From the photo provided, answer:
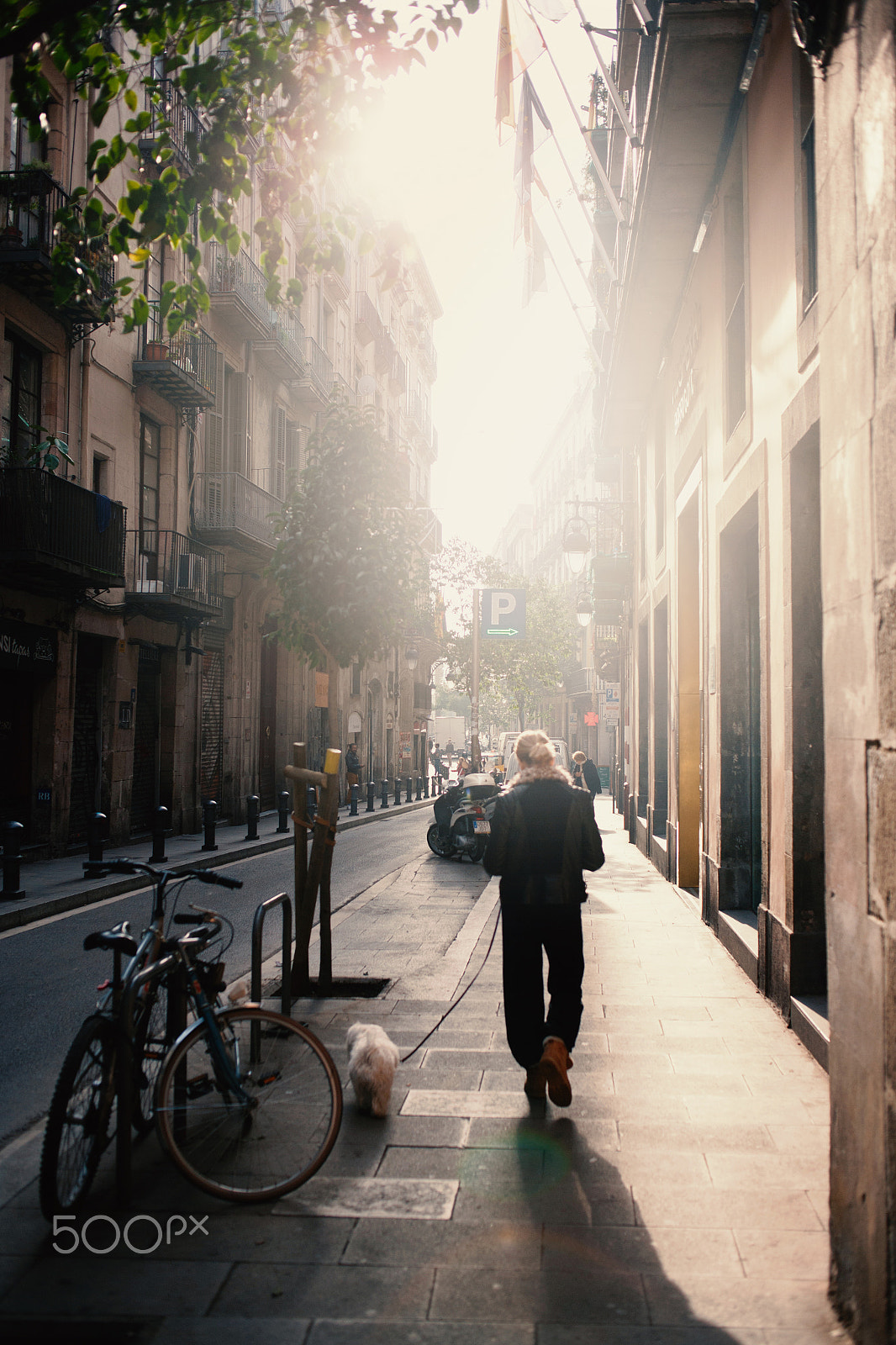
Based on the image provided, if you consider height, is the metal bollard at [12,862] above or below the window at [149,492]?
below

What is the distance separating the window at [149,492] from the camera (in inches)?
751

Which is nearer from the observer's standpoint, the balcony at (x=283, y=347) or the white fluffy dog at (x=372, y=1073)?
the white fluffy dog at (x=372, y=1073)

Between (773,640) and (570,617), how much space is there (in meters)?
51.9

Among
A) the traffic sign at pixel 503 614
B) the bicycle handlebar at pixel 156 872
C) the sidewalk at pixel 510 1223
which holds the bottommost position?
the sidewalk at pixel 510 1223

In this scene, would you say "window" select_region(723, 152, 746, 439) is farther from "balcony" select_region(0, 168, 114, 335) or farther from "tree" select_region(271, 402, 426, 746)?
"balcony" select_region(0, 168, 114, 335)

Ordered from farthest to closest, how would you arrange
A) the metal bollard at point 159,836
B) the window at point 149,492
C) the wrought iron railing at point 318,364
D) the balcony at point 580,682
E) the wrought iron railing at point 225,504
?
the balcony at point 580,682 → the wrought iron railing at point 318,364 → the wrought iron railing at point 225,504 → the window at point 149,492 → the metal bollard at point 159,836

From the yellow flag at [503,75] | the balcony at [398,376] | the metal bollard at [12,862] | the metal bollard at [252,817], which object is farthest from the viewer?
the balcony at [398,376]

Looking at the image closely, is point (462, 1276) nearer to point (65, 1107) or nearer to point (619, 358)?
point (65, 1107)

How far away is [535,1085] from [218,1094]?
159 cm

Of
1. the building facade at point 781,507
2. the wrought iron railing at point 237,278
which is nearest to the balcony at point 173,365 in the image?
the wrought iron railing at point 237,278

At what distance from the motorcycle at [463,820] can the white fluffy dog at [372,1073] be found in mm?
10419

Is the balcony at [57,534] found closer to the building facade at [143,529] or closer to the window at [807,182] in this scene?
the building facade at [143,529]

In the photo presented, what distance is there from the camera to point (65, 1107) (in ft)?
11.8

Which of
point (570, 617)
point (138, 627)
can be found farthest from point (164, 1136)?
point (570, 617)
